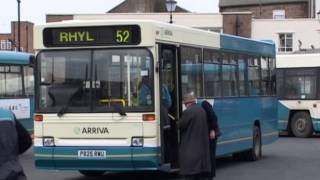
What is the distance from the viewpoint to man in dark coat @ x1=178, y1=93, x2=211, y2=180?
1172 centimetres

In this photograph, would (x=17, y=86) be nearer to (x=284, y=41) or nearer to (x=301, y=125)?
(x=301, y=125)

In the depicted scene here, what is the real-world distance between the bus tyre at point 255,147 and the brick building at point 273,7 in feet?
224

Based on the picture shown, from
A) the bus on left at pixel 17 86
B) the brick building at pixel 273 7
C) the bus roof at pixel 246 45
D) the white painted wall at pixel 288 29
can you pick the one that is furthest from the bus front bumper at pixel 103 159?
the brick building at pixel 273 7

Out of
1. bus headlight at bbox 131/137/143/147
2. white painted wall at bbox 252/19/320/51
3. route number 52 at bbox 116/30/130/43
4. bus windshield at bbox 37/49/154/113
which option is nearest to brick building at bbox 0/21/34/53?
white painted wall at bbox 252/19/320/51

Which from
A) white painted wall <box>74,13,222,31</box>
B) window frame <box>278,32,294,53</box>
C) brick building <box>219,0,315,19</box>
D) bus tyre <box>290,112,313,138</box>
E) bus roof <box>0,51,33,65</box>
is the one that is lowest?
bus tyre <box>290,112,313,138</box>

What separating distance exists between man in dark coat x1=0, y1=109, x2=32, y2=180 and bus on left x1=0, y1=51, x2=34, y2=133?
1391cm

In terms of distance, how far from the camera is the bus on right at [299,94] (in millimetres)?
28719

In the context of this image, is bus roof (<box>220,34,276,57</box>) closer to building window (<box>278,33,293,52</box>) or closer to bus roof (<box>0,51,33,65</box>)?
bus roof (<box>0,51,33,65</box>)

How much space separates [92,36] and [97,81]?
32.2 inches

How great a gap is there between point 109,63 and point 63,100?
41.3 inches

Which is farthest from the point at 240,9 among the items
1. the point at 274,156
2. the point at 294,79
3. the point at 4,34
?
the point at 274,156

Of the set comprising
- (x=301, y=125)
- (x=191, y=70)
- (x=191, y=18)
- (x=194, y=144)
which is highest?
(x=191, y=18)

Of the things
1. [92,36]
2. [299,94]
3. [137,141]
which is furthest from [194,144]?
[299,94]

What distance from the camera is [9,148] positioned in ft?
22.5
